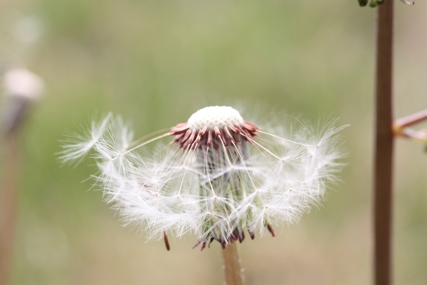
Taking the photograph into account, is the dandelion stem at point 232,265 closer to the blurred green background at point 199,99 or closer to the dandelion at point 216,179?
the dandelion at point 216,179

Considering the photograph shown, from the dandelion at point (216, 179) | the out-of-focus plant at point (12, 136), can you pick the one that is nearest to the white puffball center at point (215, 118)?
the dandelion at point (216, 179)

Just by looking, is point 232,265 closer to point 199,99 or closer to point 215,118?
point 215,118

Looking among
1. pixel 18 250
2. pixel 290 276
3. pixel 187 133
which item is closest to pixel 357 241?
pixel 290 276

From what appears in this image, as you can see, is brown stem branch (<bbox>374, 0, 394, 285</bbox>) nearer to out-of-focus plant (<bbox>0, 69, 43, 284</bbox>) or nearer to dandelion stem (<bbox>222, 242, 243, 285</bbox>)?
dandelion stem (<bbox>222, 242, 243, 285</bbox>)

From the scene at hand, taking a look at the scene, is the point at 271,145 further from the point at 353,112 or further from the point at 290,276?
the point at 353,112

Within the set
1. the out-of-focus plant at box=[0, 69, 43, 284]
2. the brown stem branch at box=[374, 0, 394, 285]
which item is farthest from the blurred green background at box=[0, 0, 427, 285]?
the brown stem branch at box=[374, 0, 394, 285]

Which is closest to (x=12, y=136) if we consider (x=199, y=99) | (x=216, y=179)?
(x=216, y=179)
